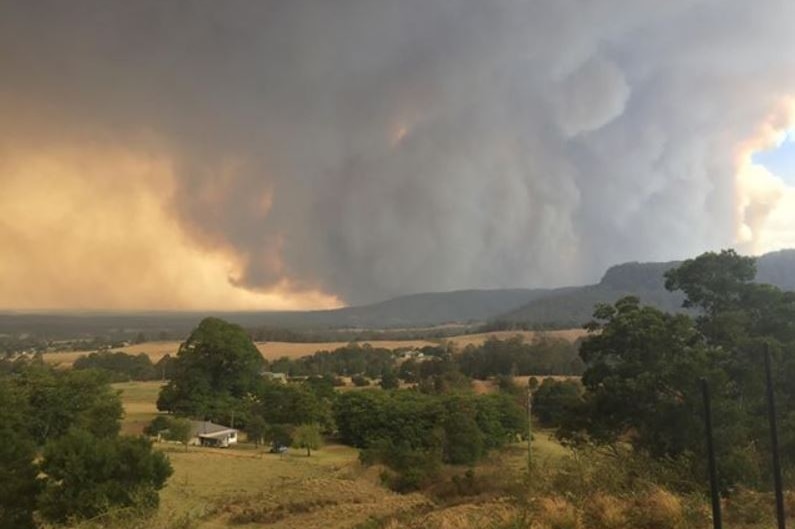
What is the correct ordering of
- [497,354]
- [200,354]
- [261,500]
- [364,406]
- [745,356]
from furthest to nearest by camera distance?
[497,354] → [200,354] → [364,406] → [261,500] → [745,356]

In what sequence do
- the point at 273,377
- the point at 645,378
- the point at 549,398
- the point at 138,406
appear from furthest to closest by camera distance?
the point at 273,377 < the point at 138,406 < the point at 549,398 < the point at 645,378

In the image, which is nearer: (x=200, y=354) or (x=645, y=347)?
(x=645, y=347)

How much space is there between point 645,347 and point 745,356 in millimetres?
4398

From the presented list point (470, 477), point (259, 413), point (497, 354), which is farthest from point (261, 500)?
point (497, 354)

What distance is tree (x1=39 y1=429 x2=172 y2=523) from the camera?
30484mm

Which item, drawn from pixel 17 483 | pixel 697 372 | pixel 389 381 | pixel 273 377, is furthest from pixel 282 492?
pixel 273 377

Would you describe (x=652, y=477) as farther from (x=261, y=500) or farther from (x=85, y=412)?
(x=85, y=412)

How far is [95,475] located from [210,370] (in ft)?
173

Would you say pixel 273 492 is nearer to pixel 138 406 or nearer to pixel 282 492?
pixel 282 492

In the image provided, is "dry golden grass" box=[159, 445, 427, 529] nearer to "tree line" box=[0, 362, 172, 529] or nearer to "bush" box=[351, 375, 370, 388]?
"tree line" box=[0, 362, 172, 529]

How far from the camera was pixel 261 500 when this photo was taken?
41.2 m

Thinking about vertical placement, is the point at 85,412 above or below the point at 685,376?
below

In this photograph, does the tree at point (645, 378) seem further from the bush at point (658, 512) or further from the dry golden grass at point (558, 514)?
the dry golden grass at point (558, 514)

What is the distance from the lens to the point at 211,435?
70.8 metres
